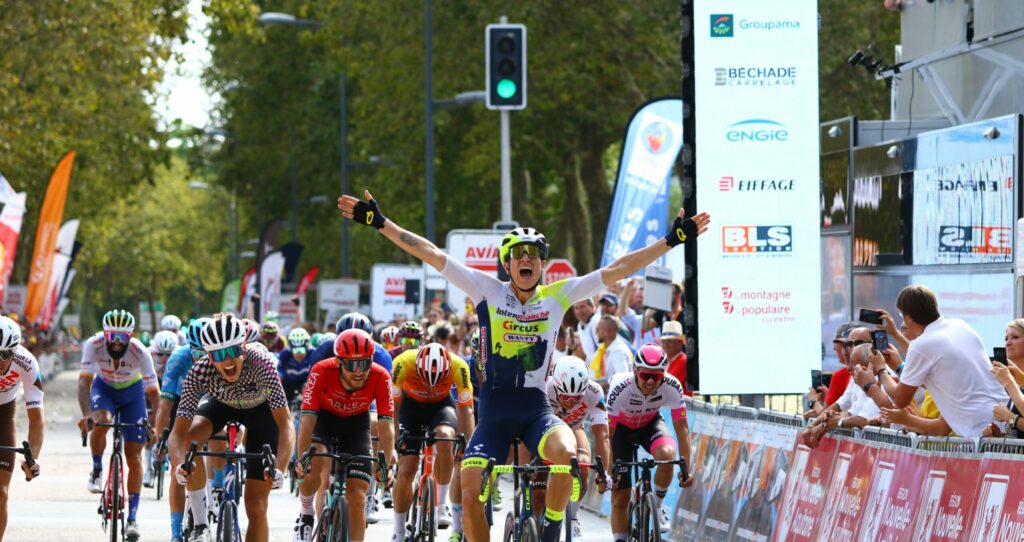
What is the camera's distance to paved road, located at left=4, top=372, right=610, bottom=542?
16078mm

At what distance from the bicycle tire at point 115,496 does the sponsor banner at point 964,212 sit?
764 cm

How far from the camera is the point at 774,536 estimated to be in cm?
1248

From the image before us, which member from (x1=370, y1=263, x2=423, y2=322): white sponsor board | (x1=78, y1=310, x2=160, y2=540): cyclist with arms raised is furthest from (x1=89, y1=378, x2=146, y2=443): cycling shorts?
(x1=370, y1=263, x2=423, y2=322): white sponsor board

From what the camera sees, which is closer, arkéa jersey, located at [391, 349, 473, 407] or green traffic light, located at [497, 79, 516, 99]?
arkéa jersey, located at [391, 349, 473, 407]

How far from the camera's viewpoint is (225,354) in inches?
467

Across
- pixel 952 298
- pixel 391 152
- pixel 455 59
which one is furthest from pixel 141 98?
pixel 952 298

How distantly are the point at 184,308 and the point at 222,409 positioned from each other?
137334mm

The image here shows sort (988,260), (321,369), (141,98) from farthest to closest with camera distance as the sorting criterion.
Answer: (141,98)
(988,260)
(321,369)

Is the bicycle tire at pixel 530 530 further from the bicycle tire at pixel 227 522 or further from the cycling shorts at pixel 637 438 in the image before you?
the cycling shorts at pixel 637 438

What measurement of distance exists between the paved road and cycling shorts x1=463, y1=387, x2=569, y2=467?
543cm

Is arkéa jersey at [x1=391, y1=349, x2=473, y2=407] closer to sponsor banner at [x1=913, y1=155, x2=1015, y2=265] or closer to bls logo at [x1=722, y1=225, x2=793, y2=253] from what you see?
bls logo at [x1=722, y1=225, x2=793, y2=253]

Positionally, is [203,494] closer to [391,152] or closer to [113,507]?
[113,507]

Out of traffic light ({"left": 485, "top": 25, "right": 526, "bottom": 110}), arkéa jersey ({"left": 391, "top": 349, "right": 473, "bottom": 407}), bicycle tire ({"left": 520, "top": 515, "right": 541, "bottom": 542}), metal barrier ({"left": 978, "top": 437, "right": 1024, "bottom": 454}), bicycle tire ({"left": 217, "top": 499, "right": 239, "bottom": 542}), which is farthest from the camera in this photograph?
traffic light ({"left": 485, "top": 25, "right": 526, "bottom": 110})

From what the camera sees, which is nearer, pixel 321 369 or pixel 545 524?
pixel 545 524
